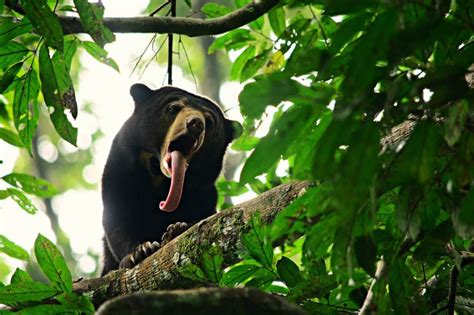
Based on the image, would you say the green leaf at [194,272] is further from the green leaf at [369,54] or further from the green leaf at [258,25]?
the green leaf at [258,25]

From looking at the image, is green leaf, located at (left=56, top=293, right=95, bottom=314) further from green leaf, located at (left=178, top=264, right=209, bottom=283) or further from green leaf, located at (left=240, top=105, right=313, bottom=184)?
green leaf, located at (left=240, top=105, right=313, bottom=184)

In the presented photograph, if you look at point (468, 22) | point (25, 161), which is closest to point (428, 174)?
point (468, 22)

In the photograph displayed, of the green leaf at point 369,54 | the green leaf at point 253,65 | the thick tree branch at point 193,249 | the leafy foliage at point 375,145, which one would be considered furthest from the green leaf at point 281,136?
the green leaf at point 253,65

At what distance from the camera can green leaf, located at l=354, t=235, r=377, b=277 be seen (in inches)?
79.0

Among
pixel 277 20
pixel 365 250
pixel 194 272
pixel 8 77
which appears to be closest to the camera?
pixel 365 250

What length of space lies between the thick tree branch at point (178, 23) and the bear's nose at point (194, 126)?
8.07ft

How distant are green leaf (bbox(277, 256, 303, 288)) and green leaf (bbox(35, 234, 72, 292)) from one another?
86 cm

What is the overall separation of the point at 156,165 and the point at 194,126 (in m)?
0.59

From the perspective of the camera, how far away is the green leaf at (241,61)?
190 inches

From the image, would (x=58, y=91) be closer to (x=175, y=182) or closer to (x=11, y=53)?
(x=11, y=53)

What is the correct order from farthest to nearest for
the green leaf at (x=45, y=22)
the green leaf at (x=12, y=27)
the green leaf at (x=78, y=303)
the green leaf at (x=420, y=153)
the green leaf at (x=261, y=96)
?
the green leaf at (x=12, y=27), the green leaf at (x=78, y=303), the green leaf at (x=45, y=22), the green leaf at (x=420, y=153), the green leaf at (x=261, y=96)

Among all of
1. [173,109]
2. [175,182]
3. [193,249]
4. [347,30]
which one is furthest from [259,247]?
[173,109]

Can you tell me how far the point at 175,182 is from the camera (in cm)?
477

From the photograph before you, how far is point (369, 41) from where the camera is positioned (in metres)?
1.54
